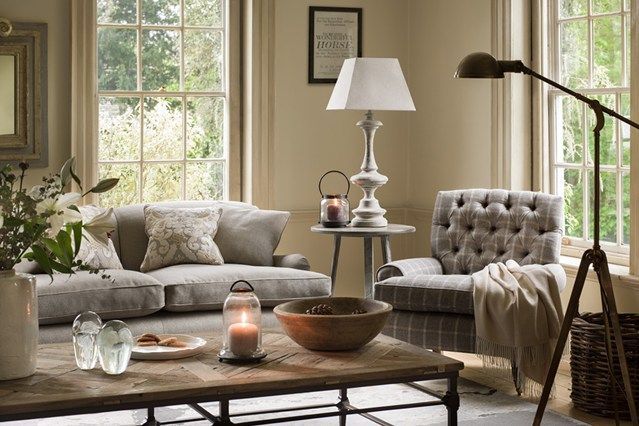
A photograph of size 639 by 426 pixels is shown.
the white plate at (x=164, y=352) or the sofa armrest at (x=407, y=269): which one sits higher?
the sofa armrest at (x=407, y=269)

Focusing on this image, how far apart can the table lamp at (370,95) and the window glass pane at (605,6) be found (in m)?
1.10

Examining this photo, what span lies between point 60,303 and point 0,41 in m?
1.85

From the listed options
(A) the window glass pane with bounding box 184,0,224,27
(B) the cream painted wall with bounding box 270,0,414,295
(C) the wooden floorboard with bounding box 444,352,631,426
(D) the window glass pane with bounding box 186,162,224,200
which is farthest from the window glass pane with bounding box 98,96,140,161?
(C) the wooden floorboard with bounding box 444,352,631,426

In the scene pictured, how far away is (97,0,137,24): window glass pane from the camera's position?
6164 millimetres

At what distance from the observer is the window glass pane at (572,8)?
5.59 meters

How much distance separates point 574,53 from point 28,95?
310cm

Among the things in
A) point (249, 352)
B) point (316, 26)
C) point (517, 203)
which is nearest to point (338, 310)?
point (249, 352)

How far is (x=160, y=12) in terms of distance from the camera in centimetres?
630

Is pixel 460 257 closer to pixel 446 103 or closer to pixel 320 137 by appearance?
pixel 446 103

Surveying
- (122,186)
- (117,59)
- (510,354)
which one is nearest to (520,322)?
(510,354)

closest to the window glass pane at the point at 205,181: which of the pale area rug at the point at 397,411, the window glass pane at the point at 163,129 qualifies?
the window glass pane at the point at 163,129

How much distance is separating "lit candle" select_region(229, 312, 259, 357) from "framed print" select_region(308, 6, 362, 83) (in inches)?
138

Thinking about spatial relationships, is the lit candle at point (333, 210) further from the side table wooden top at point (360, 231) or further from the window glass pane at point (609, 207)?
the window glass pane at point (609, 207)

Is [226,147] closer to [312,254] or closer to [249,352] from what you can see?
[312,254]
